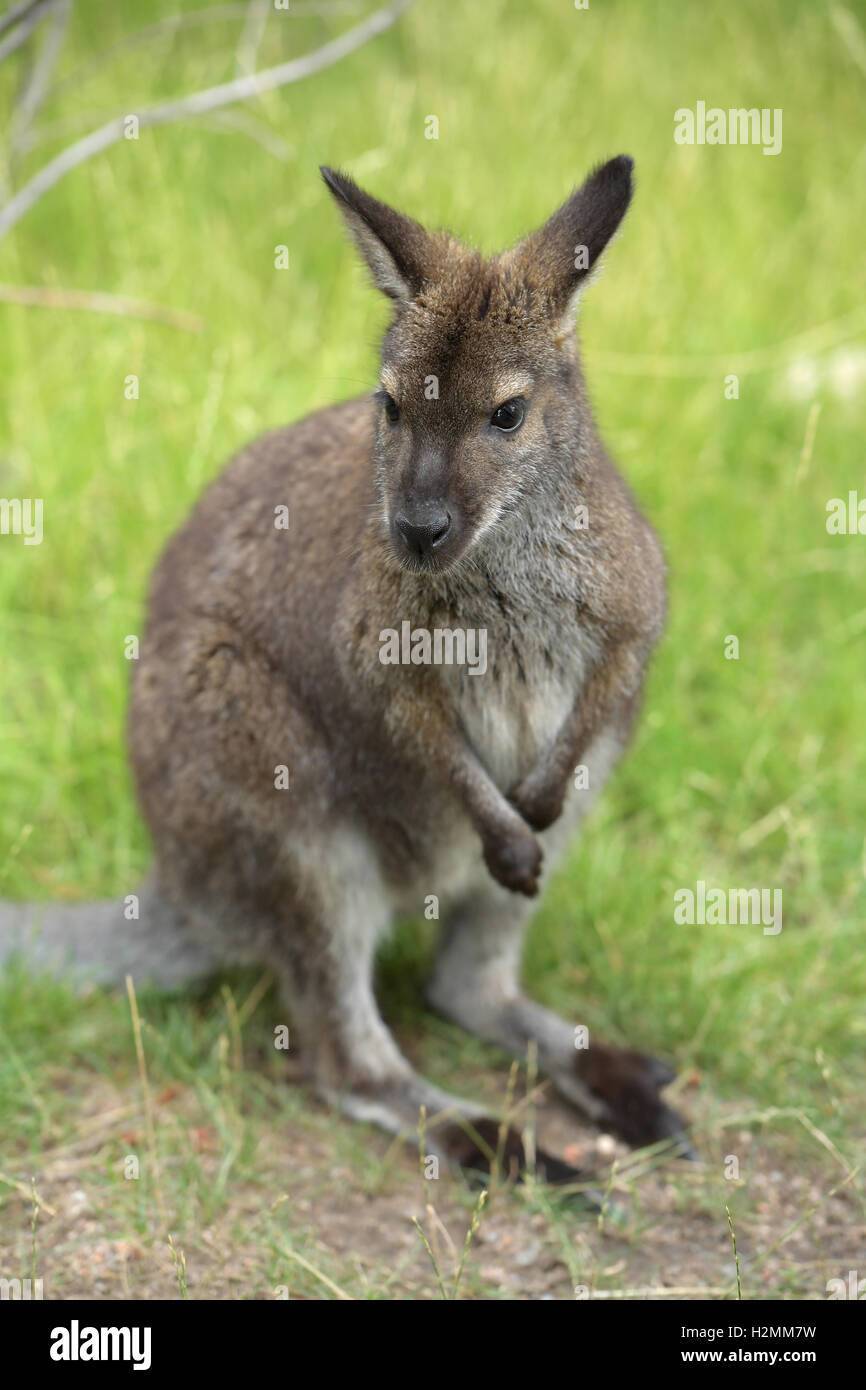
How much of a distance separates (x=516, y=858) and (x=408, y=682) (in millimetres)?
499

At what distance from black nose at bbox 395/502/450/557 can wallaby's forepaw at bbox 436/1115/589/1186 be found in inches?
61.6

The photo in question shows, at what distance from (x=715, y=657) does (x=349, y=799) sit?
7.04 feet

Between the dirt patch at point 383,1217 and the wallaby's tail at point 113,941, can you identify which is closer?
the dirt patch at point 383,1217

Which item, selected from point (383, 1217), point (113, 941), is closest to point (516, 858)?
point (383, 1217)

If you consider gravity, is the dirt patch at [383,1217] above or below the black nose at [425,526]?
below

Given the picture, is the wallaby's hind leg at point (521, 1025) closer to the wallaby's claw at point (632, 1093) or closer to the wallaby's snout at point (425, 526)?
the wallaby's claw at point (632, 1093)

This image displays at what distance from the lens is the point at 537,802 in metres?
3.71

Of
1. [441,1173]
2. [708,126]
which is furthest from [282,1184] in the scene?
[708,126]

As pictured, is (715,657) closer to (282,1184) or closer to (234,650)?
(234,650)

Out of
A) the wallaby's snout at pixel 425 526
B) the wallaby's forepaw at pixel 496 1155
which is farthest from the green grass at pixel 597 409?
the wallaby's snout at pixel 425 526

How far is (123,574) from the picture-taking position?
17.9ft

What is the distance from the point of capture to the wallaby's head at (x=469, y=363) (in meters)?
3.10

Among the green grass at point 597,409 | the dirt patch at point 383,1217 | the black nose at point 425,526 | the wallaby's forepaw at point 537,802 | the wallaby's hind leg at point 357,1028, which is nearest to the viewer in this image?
the black nose at point 425,526

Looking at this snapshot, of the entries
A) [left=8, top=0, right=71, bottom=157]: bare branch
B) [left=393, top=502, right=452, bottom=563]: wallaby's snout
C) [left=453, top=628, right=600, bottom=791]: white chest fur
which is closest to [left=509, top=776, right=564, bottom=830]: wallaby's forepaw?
[left=453, top=628, right=600, bottom=791]: white chest fur
